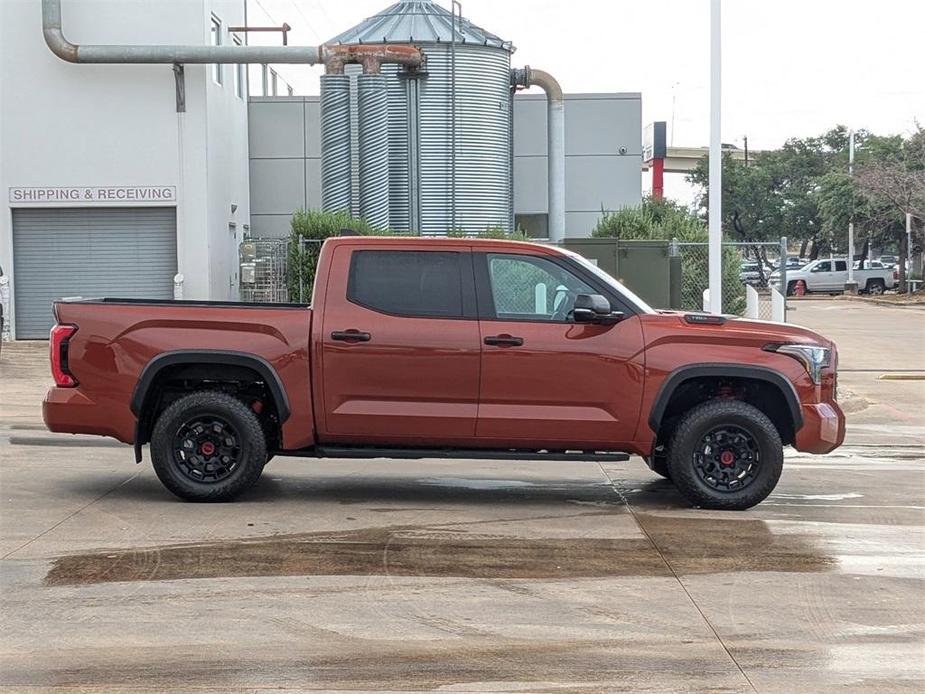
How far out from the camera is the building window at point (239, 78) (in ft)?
92.4

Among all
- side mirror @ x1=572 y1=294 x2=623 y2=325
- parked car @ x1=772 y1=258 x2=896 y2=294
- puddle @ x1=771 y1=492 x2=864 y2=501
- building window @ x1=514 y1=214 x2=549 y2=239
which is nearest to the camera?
side mirror @ x1=572 y1=294 x2=623 y2=325

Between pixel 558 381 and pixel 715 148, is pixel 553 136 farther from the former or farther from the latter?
pixel 558 381

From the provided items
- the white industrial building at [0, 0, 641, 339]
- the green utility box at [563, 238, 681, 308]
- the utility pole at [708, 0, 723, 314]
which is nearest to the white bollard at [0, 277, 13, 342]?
the white industrial building at [0, 0, 641, 339]

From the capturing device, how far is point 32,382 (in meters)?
18.1

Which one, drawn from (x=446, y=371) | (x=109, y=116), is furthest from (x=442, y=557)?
(x=109, y=116)

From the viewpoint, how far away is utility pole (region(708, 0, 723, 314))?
1683 cm

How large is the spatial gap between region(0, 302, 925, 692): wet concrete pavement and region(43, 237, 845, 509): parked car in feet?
1.46

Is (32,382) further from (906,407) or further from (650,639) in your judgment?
(650,639)

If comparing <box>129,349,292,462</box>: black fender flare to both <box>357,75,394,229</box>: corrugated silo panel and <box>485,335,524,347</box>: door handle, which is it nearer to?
<box>485,335,524,347</box>: door handle

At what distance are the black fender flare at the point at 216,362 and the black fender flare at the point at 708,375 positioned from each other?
2611mm

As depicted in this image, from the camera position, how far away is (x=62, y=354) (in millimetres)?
8953

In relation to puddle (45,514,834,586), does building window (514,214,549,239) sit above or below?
above

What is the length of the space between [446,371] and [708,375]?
185 cm

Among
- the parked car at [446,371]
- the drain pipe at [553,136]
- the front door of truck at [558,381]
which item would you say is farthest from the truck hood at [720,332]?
the drain pipe at [553,136]
